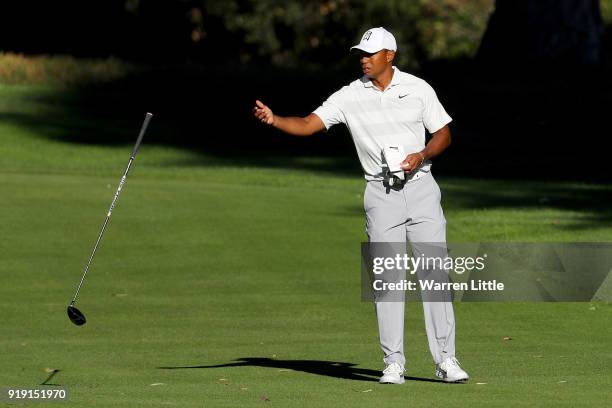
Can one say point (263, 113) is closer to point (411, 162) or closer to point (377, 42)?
point (377, 42)

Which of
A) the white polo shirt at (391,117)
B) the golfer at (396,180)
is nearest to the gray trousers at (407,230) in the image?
the golfer at (396,180)

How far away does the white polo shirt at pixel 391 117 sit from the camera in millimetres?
9781

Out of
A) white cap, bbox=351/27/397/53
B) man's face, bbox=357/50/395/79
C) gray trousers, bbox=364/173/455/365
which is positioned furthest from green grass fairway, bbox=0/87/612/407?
white cap, bbox=351/27/397/53

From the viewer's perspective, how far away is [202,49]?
183ft

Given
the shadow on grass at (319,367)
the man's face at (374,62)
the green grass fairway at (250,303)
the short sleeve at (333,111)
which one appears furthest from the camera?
the shadow on grass at (319,367)

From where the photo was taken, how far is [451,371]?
32.0 ft

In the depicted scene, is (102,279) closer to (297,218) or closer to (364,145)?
(297,218)

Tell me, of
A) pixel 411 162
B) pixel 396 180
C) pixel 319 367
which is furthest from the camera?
pixel 319 367

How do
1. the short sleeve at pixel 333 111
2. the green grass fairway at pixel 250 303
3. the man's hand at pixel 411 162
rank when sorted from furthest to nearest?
the short sleeve at pixel 333 111 < the green grass fairway at pixel 250 303 < the man's hand at pixel 411 162

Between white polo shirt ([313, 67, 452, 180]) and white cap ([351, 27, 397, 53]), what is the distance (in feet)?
0.66

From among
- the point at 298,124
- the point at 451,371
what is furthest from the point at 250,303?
the point at 451,371

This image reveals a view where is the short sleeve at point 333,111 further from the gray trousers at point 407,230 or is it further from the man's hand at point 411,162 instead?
the man's hand at point 411,162

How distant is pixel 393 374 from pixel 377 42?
6.36 feet

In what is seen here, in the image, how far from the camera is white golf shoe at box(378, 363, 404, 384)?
32.1 ft
